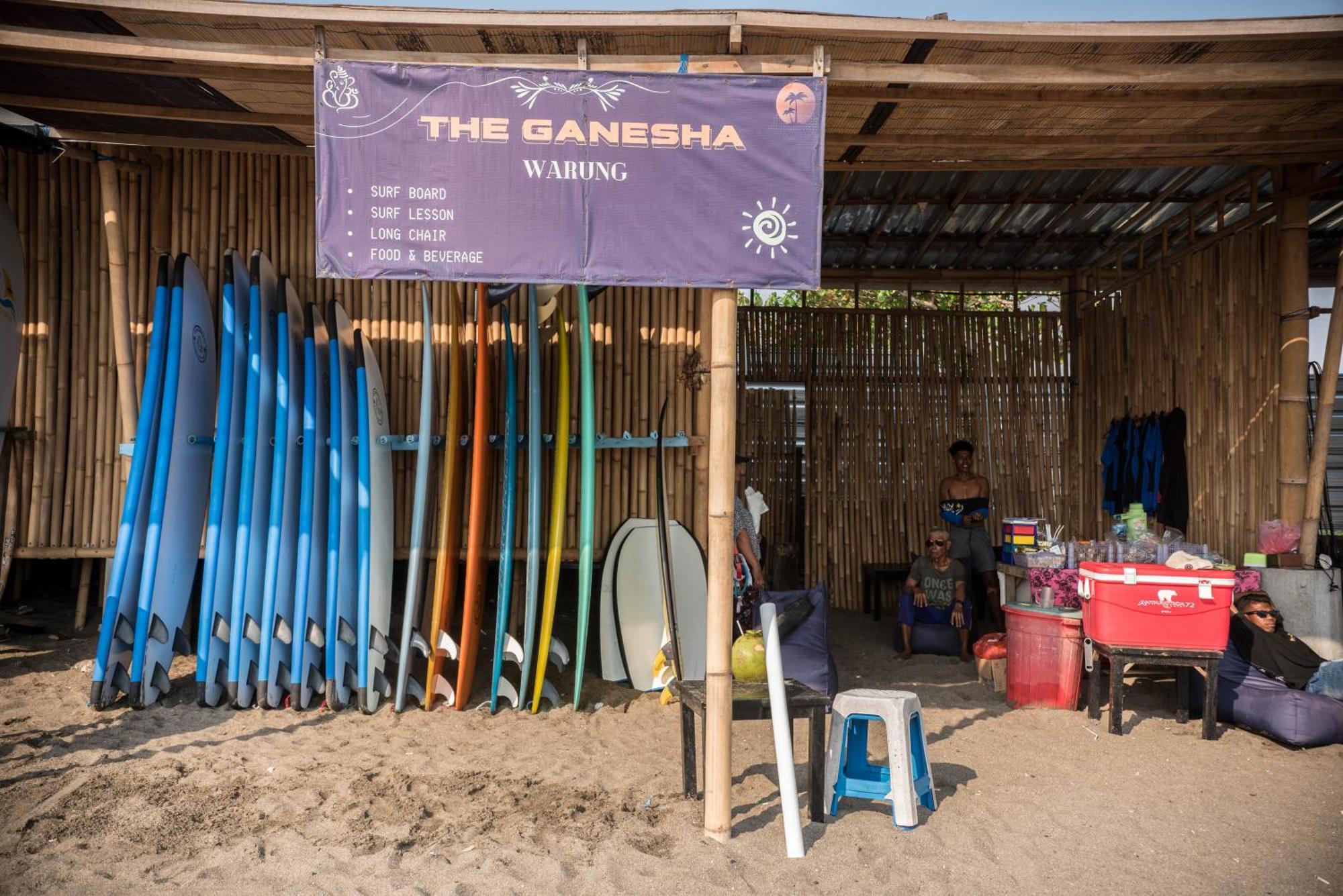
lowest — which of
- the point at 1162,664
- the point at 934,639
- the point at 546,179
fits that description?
the point at 934,639

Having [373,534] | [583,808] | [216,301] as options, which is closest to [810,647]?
[583,808]

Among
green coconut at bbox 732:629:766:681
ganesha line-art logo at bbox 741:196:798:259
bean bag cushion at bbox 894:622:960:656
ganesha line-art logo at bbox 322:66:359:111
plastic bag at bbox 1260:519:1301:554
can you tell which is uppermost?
ganesha line-art logo at bbox 322:66:359:111

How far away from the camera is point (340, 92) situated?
11.9 feet

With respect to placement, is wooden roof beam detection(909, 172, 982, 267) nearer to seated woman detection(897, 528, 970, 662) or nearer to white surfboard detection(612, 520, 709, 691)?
seated woman detection(897, 528, 970, 662)

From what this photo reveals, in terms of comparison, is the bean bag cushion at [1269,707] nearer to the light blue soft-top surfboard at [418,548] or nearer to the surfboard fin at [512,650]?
the surfboard fin at [512,650]

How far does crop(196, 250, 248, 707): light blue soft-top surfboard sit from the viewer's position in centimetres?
499

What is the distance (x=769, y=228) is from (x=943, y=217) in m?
4.16

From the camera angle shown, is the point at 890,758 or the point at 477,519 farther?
the point at 477,519

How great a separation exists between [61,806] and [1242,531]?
6.22 m

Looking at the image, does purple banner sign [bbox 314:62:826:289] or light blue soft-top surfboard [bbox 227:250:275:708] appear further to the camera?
light blue soft-top surfboard [bbox 227:250:275:708]

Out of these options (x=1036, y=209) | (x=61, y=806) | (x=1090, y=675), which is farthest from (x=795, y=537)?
(x=61, y=806)

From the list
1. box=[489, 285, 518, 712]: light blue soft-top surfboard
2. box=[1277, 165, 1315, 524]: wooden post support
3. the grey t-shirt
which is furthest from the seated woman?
box=[489, 285, 518, 712]: light blue soft-top surfboard

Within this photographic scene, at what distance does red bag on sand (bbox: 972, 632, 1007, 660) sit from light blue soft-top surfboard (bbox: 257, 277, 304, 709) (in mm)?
3846

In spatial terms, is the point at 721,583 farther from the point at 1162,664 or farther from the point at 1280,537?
the point at 1280,537
